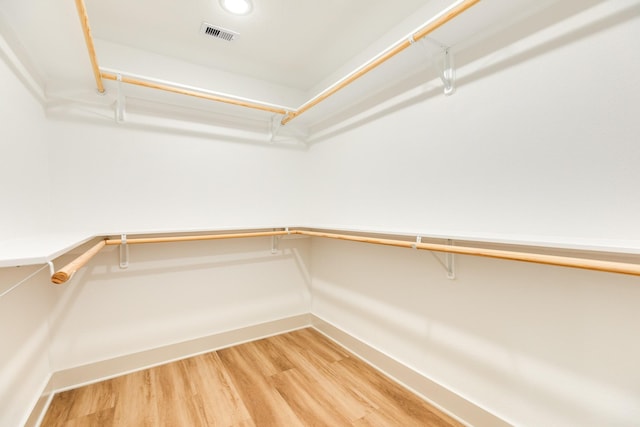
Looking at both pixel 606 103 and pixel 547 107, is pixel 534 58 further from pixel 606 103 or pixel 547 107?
pixel 606 103

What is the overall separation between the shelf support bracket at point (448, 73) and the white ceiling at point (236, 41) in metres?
0.06

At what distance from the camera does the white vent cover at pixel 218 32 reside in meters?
1.79

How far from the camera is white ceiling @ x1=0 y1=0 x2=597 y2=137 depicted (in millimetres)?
1196

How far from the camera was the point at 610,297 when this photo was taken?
98 centimetres

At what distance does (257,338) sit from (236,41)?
227 cm

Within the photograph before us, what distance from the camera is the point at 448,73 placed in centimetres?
146

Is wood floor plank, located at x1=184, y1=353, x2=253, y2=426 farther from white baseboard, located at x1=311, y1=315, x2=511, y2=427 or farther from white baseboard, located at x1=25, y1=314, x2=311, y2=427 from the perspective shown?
white baseboard, located at x1=311, y1=315, x2=511, y2=427

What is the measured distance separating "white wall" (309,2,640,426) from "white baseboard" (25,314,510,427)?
63mm

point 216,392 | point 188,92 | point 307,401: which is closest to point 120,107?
point 188,92

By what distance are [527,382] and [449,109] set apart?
4.28ft

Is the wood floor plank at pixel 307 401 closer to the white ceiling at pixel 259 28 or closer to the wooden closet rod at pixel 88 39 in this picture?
the wooden closet rod at pixel 88 39

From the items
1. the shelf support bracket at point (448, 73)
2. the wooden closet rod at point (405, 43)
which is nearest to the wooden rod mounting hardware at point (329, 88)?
the wooden closet rod at point (405, 43)

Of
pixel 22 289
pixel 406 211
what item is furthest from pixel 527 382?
pixel 22 289

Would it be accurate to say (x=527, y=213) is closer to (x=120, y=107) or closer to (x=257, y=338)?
(x=257, y=338)
